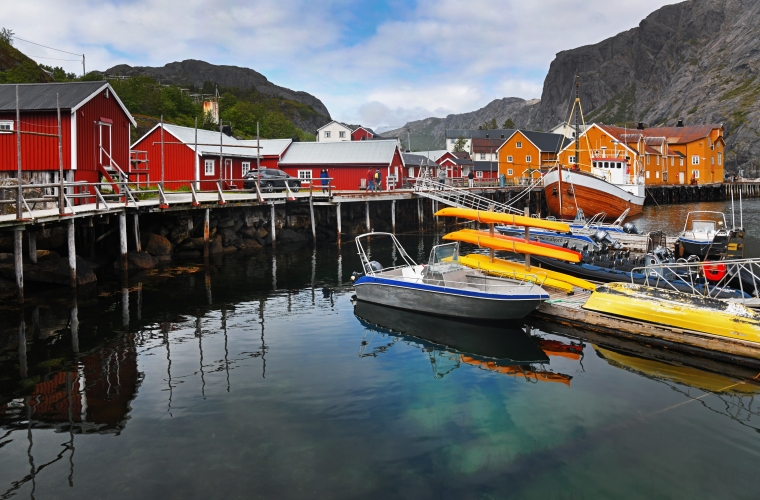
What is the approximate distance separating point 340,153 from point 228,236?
684 inches

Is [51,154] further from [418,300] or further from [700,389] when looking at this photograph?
[700,389]

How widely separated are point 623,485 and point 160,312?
14.8 m

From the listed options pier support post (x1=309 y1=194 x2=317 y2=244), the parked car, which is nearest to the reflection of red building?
pier support post (x1=309 y1=194 x2=317 y2=244)

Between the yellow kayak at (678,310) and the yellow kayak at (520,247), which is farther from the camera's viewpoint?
the yellow kayak at (520,247)

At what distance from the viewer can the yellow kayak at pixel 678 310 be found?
14.2 meters

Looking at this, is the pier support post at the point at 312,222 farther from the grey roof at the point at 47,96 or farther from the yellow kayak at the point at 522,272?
the yellow kayak at the point at 522,272

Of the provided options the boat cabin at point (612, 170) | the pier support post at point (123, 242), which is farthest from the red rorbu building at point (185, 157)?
the boat cabin at point (612, 170)

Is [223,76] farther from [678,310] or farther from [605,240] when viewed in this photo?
[678,310]

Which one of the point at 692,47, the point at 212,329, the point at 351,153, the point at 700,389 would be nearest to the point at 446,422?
the point at 700,389

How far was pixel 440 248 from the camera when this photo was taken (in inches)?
781

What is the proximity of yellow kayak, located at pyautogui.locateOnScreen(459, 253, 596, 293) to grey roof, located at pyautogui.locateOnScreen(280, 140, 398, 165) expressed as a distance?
26329 mm

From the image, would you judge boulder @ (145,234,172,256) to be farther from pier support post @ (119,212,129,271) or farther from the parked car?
the parked car

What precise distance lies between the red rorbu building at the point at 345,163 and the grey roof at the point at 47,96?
1918 centimetres

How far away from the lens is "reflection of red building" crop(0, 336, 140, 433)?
437 inches
